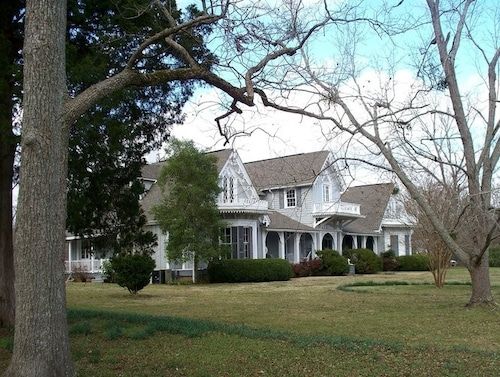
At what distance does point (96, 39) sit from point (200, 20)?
3.97 m

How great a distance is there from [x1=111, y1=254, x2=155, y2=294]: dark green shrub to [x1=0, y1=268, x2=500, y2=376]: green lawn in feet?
13.4

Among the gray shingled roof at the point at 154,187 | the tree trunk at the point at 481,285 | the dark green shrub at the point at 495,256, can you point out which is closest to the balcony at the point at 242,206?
the gray shingled roof at the point at 154,187

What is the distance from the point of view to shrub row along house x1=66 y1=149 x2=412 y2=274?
34.1 m

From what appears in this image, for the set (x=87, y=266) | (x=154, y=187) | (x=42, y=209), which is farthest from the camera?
(x=87, y=266)

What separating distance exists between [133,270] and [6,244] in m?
11.0

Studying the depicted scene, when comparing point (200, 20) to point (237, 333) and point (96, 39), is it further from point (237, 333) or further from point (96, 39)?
point (237, 333)

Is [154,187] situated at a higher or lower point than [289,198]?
higher

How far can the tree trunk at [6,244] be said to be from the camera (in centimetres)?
1180

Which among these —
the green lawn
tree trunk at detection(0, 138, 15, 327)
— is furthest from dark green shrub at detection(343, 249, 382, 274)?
tree trunk at detection(0, 138, 15, 327)

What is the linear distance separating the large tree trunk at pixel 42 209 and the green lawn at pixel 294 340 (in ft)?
6.03

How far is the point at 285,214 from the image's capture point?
41.3 meters

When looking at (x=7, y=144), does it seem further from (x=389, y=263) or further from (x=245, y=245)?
(x=389, y=263)

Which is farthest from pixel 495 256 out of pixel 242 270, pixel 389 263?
pixel 242 270

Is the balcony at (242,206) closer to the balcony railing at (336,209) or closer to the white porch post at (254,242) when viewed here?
the white porch post at (254,242)
